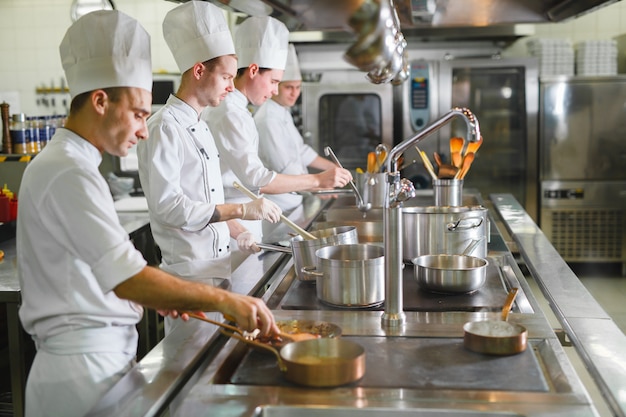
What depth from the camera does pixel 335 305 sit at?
74.0 inches

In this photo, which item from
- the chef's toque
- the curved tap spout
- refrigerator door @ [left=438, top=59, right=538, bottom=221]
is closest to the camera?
the curved tap spout

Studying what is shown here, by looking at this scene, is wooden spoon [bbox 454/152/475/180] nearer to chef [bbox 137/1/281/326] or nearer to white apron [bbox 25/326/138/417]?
chef [bbox 137/1/281/326]

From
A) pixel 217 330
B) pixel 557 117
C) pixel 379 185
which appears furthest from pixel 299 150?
pixel 217 330

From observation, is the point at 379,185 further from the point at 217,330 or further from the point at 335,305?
the point at 217,330

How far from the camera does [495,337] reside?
1506mm

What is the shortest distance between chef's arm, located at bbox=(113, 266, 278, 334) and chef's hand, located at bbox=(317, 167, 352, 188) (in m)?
1.77

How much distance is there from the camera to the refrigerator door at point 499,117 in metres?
6.00

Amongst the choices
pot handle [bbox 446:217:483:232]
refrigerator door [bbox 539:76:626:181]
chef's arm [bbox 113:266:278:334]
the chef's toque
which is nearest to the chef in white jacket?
pot handle [bbox 446:217:483:232]

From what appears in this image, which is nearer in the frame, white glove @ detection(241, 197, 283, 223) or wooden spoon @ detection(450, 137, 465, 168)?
white glove @ detection(241, 197, 283, 223)

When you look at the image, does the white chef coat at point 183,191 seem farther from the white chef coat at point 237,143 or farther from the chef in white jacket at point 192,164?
the white chef coat at point 237,143

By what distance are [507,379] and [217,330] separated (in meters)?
0.65

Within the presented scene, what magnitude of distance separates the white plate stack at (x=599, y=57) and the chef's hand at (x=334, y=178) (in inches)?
149

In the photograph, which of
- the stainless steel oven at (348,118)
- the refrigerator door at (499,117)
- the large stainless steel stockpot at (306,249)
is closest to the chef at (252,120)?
the large stainless steel stockpot at (306,249)

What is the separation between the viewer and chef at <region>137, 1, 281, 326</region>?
2.38m
